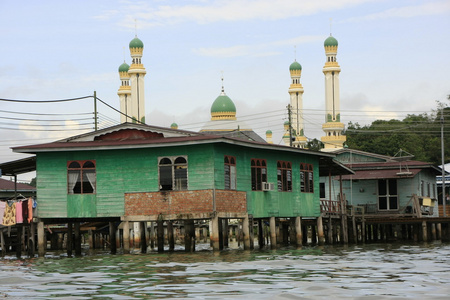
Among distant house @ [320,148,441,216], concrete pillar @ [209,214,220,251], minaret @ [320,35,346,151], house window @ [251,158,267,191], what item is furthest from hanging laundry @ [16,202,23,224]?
minaret @ [320,35,346,151]

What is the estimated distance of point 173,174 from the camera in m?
32.8

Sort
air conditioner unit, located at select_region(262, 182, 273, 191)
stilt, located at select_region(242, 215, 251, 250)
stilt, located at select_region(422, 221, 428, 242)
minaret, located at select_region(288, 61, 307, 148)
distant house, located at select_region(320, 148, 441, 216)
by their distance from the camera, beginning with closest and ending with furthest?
stilt, located at select_region(242, 215, 251, 250) → air conditioner unit, located at select_region(262, 182, 273, 191) → stilt, located at select_region(422, 221, 428, 242) → distant house, located at select_region(320, 148, 441, 216) → minaret, located at select_region(288, 61, 307, 148)

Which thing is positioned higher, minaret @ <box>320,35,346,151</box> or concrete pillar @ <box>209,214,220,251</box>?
minaret @ <box>320,35,346,151</box>

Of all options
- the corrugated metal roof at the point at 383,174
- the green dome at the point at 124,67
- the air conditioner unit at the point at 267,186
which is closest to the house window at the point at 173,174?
the air conditioner unit at the point at 267,186

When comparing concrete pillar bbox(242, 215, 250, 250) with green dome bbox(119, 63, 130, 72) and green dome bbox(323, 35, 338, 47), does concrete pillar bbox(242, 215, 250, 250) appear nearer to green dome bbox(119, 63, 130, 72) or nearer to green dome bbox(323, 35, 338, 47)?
green dome bbox(323, 35, 338, 47)

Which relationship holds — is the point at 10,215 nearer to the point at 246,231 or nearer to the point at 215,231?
the point at 215,231

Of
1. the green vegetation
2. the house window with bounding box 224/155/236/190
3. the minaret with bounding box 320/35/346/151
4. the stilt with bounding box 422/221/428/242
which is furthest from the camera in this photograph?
the minaret with bounding box 320/35/346/151

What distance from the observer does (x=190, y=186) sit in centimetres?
3247

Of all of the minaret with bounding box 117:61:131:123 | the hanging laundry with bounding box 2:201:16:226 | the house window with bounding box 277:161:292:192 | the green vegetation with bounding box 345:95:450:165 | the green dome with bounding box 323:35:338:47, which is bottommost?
the hanging laundry with bounding box 2:201:16:226

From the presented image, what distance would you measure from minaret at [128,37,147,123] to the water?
317ft

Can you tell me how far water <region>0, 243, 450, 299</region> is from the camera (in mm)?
17125

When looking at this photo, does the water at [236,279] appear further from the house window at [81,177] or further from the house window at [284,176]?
the house window at [284,176]

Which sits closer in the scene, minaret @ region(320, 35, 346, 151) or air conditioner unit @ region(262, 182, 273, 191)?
air conditioner unit @ region(262, 182, 273, 191)

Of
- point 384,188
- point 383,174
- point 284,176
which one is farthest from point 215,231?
point 384,188
